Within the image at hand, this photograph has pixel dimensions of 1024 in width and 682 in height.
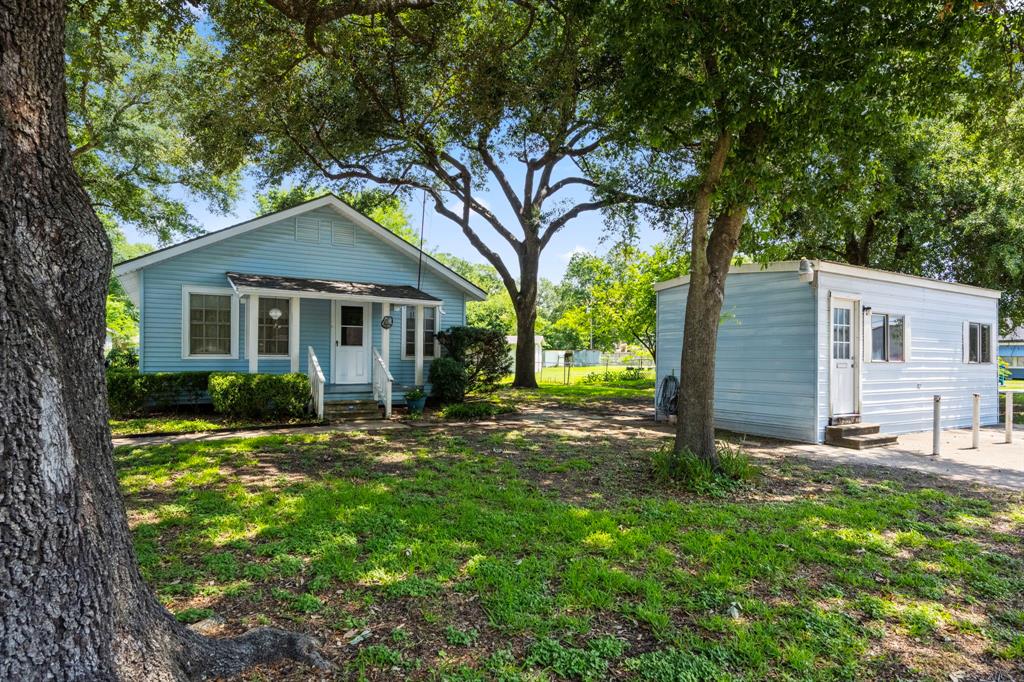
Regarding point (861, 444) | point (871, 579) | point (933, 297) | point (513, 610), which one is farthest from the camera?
point (933, 297)

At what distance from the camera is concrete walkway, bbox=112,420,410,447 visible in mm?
8188

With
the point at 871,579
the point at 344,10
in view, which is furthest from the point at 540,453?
the point at 344,10

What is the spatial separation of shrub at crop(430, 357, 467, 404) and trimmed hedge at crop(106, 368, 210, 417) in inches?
197

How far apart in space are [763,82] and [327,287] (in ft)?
31.6

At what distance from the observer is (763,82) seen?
5707 mm

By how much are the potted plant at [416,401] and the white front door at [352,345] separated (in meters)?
1.77

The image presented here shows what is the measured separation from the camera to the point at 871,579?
372cm

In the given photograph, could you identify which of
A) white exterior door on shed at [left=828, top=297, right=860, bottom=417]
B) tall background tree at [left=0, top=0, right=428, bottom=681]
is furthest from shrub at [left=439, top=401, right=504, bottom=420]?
tall background tree at [left=0, top=0, right=428, bottom=681]

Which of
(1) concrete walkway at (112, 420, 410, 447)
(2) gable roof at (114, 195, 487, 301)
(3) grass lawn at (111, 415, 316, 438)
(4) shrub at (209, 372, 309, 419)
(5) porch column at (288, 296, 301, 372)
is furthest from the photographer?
(5) porch column at (288, 296, 301, 372)

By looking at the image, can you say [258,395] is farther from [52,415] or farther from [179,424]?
[52,415]

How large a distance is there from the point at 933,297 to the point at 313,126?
49.3 ft

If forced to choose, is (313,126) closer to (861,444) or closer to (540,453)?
(540,453)

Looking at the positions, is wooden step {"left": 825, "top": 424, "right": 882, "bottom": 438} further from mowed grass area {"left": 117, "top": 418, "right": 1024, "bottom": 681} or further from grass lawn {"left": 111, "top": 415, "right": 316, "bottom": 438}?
grass lawn {"left": 111, "top": 415, "right": 316, "bottom": 438}

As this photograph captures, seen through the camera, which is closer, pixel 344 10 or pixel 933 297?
pixel 344 10
